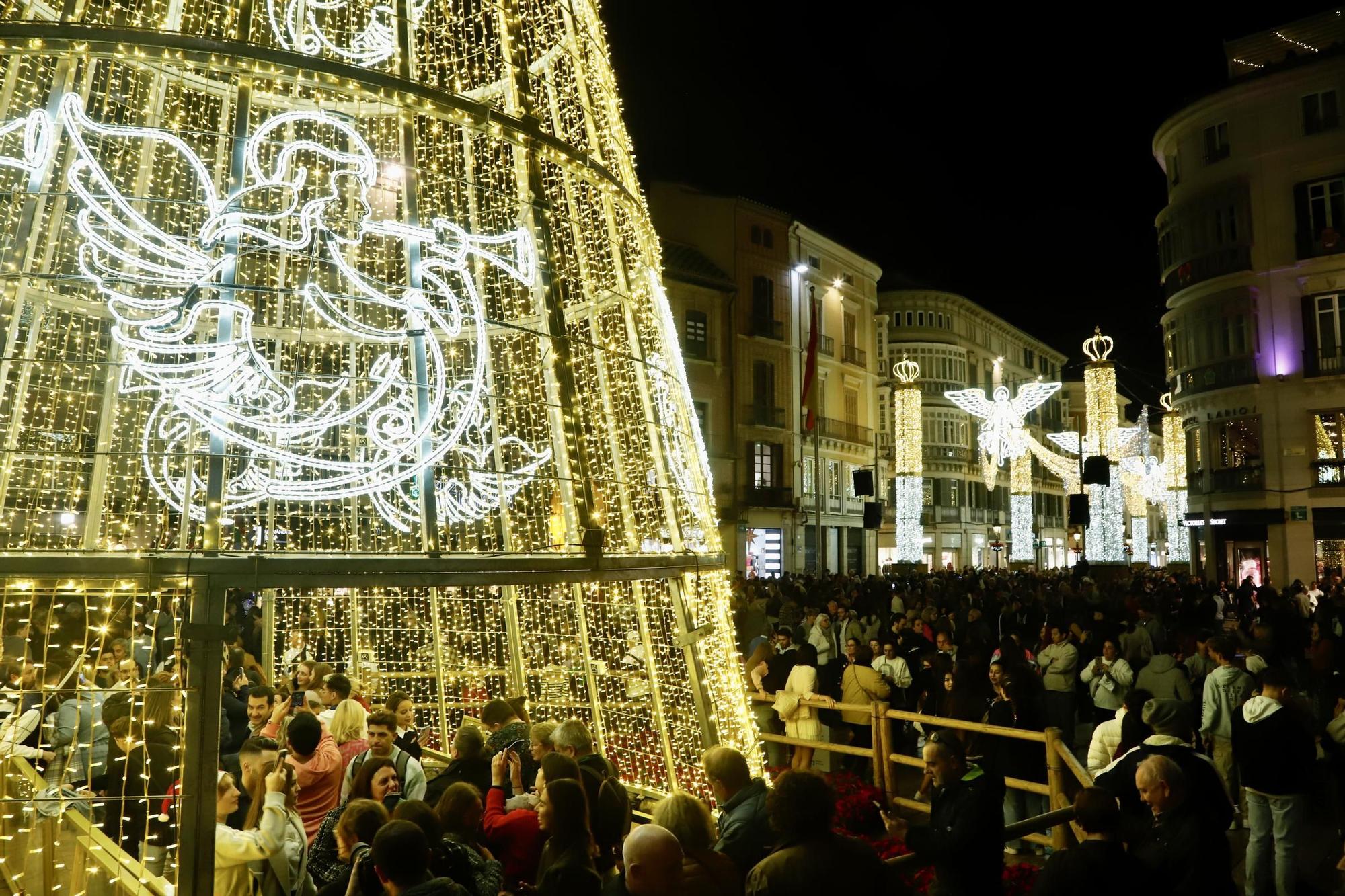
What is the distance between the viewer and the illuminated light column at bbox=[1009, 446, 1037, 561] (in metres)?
32.3

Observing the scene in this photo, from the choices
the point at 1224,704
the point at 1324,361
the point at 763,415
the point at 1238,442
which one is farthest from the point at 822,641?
the point at 763,415

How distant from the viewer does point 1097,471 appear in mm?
23094

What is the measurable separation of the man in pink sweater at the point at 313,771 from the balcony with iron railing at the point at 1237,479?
29.2 m

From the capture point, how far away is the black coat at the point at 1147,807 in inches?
206

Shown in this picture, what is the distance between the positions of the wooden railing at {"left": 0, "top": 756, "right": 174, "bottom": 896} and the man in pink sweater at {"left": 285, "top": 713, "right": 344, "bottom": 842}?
0.82 meters

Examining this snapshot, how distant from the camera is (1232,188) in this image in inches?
1156

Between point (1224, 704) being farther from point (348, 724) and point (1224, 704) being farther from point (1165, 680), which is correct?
point (348, 724)

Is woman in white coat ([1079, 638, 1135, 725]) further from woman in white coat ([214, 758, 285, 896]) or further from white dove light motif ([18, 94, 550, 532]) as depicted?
woman in white coat ([214, 758, 285, 896])

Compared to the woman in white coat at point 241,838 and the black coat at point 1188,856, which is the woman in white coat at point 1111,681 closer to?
the black coat at point 1188,856

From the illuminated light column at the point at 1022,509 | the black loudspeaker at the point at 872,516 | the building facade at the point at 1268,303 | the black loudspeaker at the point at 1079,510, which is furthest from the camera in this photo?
the illuminated light column at the point at 1022,509

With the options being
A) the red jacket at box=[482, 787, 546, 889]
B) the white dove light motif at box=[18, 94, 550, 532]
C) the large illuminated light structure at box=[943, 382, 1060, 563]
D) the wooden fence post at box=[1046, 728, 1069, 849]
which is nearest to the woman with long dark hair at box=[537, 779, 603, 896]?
the red jacket at box=[482, 787, 546, 889]

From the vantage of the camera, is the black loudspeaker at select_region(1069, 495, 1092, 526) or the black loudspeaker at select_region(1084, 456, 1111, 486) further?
the black loudspeaker at select_region(1069, 495, 1092, 526)

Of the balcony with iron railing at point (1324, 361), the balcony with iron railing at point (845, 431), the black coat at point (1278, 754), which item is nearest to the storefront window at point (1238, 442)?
the balcony with iron railing at point (1324, 361)

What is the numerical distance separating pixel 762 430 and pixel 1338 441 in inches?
700
